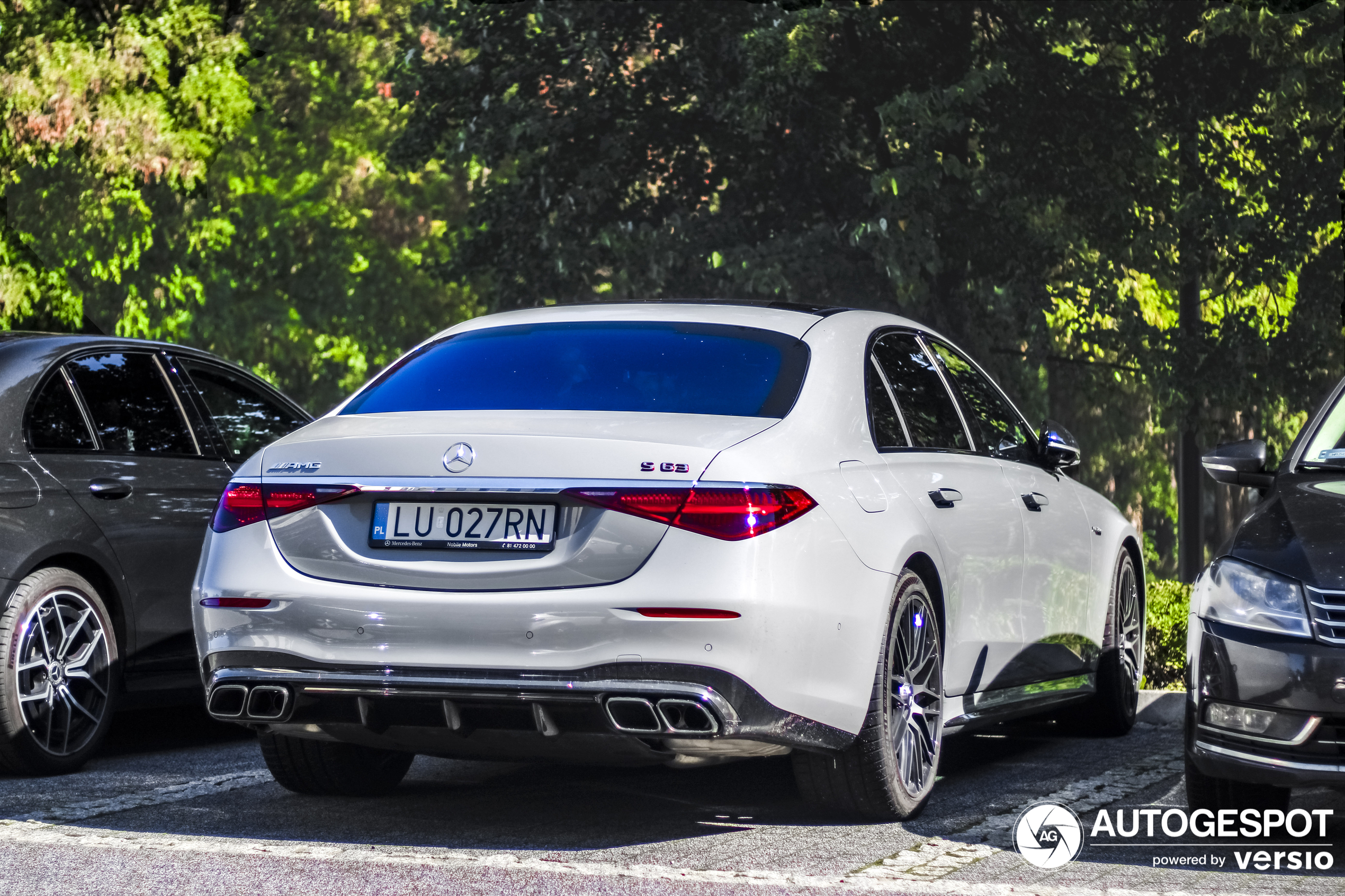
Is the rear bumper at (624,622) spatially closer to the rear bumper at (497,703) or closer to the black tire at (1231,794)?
the rear bumper at (497,703)

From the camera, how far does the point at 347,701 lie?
534 centimetres

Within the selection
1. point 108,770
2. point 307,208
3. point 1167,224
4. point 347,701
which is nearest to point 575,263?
point 1167,224

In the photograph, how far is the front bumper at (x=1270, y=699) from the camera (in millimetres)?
5211

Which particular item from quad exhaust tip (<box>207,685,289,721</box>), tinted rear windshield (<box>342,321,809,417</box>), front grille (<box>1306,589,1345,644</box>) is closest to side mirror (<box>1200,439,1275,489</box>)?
front grille (<box>1306,589,1345,644</box>)

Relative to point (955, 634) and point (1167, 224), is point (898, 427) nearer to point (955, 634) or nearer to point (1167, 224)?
point (955, 634)

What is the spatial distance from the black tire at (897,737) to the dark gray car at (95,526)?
9.95ft

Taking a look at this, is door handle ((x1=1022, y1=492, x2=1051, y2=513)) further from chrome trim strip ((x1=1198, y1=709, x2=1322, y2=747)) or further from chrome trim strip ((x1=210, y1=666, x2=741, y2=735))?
chrome trim strip ((x1=210, y1=666, x2=741, y2=735))

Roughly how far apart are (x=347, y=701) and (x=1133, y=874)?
2.26m

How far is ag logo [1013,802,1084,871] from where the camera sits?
17.9ft

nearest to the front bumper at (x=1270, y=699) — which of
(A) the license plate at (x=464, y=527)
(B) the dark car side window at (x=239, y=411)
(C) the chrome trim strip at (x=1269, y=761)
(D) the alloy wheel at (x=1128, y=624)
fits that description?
(C) the chrome trim strip at (x=1269, y=761)

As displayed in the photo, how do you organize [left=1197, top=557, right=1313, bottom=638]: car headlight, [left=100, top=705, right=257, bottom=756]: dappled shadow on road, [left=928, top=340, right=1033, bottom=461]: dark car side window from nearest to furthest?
[left=1197, top=557, right=1313, bottom=638]: car headlight
[left=928, top=340, right=1033, bottom=461]: dark car side window
[left=100, top=705, right=257, bottom=756]: dappled shadow on road

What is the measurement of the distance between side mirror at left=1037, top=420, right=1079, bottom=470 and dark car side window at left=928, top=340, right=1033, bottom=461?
0.05 meters

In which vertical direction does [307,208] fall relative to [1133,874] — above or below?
above

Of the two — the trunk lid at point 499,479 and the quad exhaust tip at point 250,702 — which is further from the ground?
the trunk lid at point 499,479
